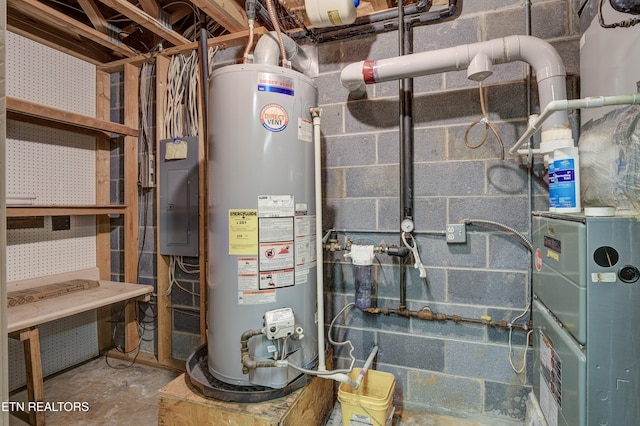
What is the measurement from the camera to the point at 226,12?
1.88m

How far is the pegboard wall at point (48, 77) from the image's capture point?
2.05m

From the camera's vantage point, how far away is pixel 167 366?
2.29 metres

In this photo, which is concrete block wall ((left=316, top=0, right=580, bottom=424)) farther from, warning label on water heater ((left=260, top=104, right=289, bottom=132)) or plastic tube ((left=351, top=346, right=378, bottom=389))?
warning label on water heater ((left=260, top=104, right=289, bottom=132))

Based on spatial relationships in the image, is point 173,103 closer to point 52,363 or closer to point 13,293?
point 13,293

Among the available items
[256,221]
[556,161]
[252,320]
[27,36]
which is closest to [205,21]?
[27,36]

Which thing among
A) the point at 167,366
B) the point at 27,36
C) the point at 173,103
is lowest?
the point at 167,366

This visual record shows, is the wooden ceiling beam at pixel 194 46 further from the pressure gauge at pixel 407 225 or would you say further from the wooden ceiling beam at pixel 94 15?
the pressure gauge at pixel 407 225

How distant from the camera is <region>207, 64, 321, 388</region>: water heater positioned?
1318mm

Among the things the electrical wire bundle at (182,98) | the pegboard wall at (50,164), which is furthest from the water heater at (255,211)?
the pegboard wall at (50,164)

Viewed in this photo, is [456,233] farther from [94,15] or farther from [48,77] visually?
[48,77]

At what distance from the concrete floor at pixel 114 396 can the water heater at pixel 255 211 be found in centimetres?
78

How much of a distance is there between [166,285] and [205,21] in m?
1.87

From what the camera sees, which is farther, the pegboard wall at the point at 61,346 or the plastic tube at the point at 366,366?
the pegboard wall at the point at 61,346

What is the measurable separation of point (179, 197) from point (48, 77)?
1.22 meters
